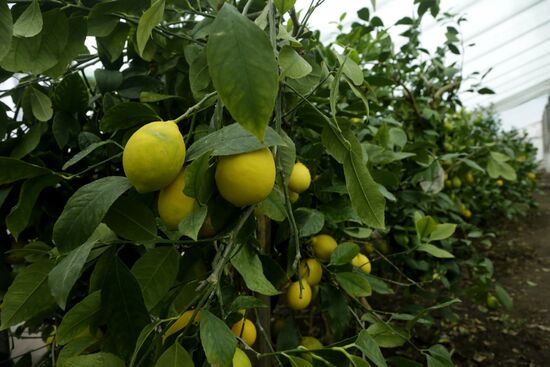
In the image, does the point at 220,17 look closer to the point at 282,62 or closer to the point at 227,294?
the point at 282,62

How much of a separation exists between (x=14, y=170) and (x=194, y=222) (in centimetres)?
22

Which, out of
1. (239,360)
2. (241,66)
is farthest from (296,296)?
(241,66)

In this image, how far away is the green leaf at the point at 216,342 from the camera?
0.96 feet

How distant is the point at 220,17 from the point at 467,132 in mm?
1941

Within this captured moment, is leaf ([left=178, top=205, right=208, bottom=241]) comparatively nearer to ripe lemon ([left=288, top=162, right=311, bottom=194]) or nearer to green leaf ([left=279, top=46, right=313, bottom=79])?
green leaf ([left=279, top=46, right=313, bottom=79])

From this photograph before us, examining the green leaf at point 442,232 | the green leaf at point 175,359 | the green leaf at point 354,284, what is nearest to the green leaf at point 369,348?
the green leaf at point 354,284

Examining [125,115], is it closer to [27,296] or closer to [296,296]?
[27,296]

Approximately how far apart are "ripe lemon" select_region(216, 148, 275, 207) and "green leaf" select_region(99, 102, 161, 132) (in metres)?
0.12

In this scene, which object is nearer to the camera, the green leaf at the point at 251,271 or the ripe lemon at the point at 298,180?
the green leaf at the point at 251,271

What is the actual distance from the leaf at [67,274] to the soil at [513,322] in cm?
164

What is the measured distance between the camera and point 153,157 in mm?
309

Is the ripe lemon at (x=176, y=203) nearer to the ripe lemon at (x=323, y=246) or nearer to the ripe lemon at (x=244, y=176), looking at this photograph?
the ripe lemon at (x=244, y=176)

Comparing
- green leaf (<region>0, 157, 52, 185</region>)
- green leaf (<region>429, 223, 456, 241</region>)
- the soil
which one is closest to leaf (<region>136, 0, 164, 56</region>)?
green leaf (<region>0, 157, 52, 185</region>)

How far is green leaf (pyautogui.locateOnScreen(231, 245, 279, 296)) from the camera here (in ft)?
1.22
